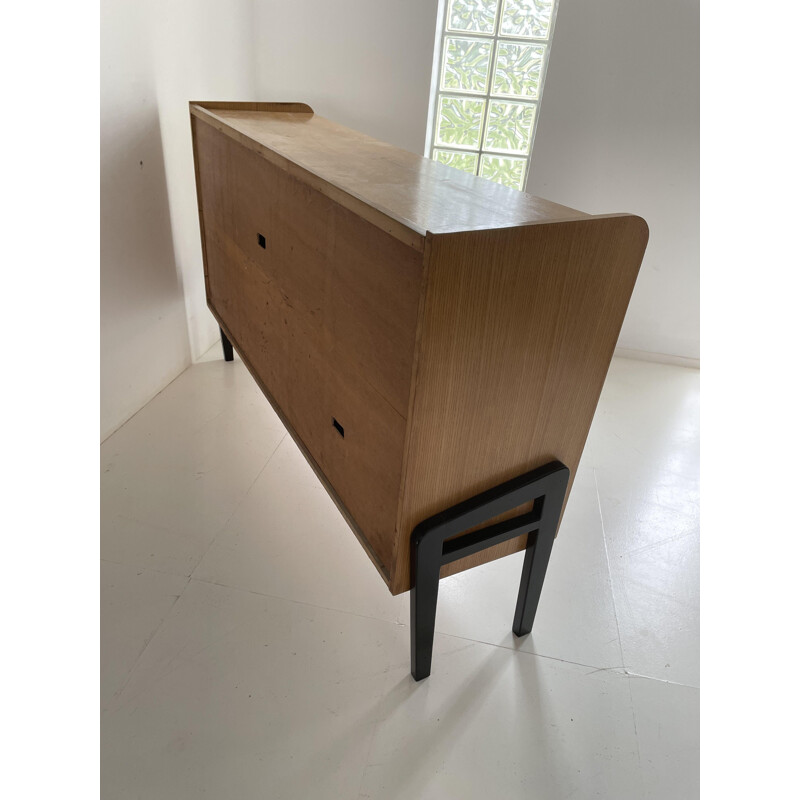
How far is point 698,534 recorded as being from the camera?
1940 millimetres

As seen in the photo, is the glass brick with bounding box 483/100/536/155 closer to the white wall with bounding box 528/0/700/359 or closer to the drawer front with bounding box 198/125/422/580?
the white wall with bounding box 528/0/700/359

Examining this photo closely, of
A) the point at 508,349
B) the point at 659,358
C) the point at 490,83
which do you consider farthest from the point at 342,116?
the point at 508,349

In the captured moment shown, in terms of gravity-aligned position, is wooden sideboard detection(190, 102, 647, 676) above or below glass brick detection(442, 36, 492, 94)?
below

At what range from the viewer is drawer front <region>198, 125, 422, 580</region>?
1.06m

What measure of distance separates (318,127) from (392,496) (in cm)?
134

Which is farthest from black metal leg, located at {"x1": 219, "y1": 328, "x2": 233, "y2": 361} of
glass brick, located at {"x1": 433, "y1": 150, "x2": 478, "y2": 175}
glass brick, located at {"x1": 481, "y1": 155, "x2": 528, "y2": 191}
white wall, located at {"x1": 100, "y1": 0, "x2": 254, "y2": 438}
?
glass brick, located at {"x1": 481, "y1": 155, "x2": 528, "y2": 191}

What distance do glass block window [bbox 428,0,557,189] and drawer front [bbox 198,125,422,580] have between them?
116 cm

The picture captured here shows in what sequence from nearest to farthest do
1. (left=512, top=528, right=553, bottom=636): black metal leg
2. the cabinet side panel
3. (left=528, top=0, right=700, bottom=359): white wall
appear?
1. the cabinet side panel
2. (left=512, top=528, right=553, bottom=636): black metal leg
3. (left=528, top=0, right=700, bottom=359): white wall

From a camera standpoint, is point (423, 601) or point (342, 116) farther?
point (342, 116)

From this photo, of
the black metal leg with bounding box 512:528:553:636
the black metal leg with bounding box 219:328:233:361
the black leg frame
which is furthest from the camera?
the black metal leg with bounding box 219:328:233:361

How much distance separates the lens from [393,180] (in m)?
1.27

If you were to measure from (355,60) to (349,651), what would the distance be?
2.29m

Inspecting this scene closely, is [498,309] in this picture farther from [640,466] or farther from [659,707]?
[640,466]

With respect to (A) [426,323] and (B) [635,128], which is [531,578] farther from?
(B) [635,128]
